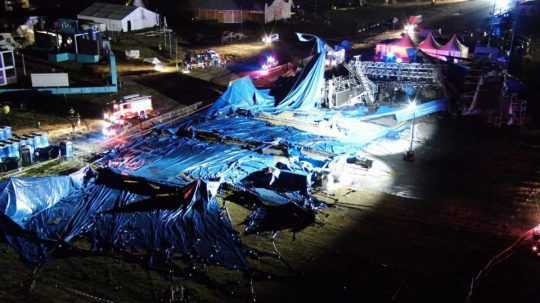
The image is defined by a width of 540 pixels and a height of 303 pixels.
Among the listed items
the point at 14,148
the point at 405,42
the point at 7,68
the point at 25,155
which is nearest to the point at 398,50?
the point at 405,42

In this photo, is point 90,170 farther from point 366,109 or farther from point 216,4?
point 216,4

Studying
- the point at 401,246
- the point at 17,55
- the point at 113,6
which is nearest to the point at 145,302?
the point at 401,246

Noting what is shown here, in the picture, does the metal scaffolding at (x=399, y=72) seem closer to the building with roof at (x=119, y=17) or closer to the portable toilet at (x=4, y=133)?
the portable toilet at (x=4, y=133)

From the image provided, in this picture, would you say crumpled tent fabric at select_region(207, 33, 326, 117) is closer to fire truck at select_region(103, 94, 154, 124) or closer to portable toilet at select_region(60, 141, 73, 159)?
fire truck at select_region(103, 94, 154, 124)

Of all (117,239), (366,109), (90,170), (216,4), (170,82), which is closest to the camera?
(117,239)

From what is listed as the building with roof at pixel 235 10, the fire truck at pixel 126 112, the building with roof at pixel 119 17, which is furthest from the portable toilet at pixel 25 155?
the building with roof at pixel 235 10

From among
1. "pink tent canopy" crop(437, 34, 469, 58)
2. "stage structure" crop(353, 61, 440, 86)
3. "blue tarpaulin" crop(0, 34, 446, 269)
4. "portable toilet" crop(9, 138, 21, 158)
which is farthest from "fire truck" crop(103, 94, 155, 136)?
"pink tent canopy" crop(437, 34, 469, 58)
